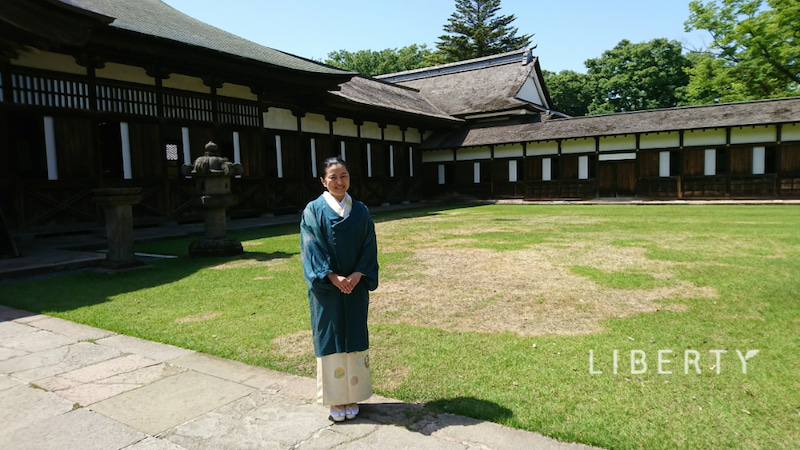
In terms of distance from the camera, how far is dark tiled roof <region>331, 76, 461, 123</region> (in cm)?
1876

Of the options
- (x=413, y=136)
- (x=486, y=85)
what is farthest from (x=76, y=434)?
(x=486, y=85)

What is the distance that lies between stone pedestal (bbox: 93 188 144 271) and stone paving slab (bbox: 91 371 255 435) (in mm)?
4609

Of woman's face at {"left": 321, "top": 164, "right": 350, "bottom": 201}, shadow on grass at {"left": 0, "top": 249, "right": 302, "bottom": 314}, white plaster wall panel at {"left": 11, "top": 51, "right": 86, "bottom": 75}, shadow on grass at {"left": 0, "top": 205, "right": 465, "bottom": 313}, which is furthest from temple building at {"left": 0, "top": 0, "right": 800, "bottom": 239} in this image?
woman's face at {"left": 321, "top": 164, "right": 350, "bottom": 201}

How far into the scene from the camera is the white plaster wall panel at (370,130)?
19848 millimetres

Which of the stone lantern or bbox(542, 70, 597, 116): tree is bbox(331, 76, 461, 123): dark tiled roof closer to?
the stone lantern

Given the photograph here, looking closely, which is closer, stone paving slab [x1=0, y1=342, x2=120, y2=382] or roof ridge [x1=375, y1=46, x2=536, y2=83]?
stone paving slab [x1=0, y1=342, x2=120, y2=382]

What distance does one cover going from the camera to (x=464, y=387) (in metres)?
2.96

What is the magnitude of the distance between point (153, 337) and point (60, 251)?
590 centimetres

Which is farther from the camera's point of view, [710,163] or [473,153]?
[473,153]

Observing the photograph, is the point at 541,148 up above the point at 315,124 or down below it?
below

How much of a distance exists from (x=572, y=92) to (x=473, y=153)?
909 inches

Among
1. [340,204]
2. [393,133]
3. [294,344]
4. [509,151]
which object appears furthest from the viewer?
[509,151]

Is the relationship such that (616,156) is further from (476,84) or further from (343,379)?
(343,379)

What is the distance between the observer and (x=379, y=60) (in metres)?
51.2
